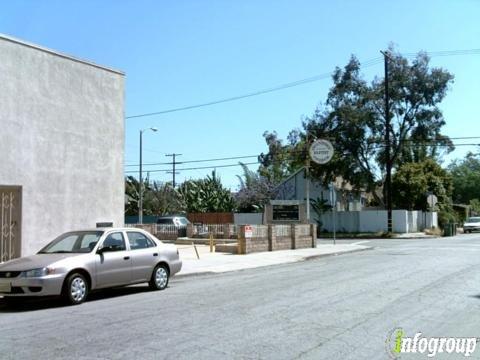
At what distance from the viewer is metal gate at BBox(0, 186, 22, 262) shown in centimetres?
1603

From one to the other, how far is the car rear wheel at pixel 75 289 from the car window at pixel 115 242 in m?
0.99

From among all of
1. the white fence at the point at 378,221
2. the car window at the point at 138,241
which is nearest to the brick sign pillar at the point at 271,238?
the car window at the point at 138,241

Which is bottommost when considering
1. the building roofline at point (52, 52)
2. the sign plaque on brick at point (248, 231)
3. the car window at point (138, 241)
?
the sign plaque on brick at point (248, 231)

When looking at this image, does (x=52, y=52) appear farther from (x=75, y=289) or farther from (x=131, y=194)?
(x=131, y=194)

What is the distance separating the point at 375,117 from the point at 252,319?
4134 centimetres

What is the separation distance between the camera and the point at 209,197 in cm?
5797

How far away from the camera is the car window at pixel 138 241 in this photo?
1290 centimetres

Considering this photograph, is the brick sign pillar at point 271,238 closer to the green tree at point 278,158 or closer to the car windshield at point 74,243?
the car windshield at point 74,243

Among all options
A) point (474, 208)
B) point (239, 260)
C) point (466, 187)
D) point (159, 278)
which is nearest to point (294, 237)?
point (239, 260)

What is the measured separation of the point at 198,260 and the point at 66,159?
6.19 metres

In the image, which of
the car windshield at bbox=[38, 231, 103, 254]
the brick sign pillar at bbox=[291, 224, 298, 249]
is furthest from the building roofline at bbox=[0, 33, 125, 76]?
the brick sign pillar at bbox=[291, 224, 298, 249]

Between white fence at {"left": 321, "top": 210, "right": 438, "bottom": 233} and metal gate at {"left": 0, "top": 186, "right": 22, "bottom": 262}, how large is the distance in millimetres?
33926

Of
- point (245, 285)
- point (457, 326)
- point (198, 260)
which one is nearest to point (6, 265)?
point (245, 285)

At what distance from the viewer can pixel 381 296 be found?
37.9 feet
